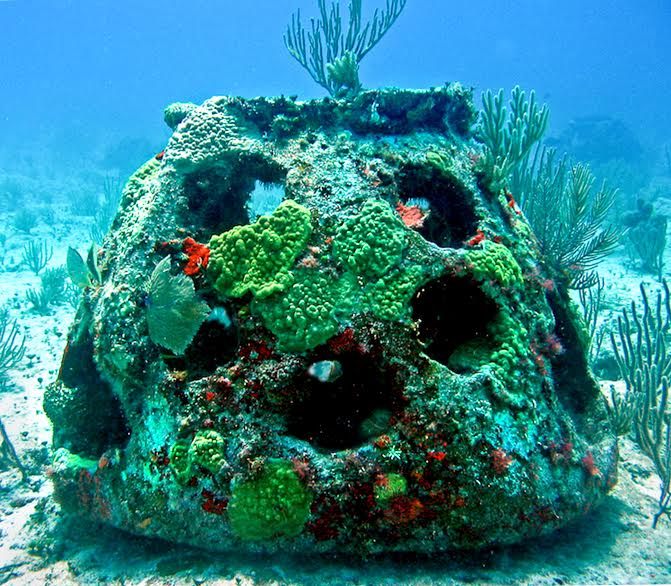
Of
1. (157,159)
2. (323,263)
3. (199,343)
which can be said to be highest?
(157,159)

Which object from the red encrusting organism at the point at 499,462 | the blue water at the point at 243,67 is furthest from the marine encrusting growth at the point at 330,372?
the blue water at the point at 243,67

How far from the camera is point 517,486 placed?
10.5 ft

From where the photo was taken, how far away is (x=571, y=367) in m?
4.66

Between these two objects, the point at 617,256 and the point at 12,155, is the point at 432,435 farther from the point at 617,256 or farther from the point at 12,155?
the point at 12,155

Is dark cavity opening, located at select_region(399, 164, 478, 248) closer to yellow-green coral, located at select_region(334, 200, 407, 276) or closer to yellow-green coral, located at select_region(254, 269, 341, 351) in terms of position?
yellow-green coral, located at select_region(334, 200, 407, 276)

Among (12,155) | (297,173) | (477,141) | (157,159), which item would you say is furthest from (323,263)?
(12,155)

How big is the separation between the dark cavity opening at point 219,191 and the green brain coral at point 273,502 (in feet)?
8.66

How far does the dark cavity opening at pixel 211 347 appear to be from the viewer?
3.74 m

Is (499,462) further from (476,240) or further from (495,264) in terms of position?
(476,240)

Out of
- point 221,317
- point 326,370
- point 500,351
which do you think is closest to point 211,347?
point 221,317

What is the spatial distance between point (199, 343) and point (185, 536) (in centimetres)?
156

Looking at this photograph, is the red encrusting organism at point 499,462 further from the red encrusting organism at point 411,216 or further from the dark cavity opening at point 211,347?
the dark cavity opening at point 211,347

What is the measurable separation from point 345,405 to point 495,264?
5.93 feet

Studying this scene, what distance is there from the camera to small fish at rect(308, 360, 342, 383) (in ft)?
10.8
